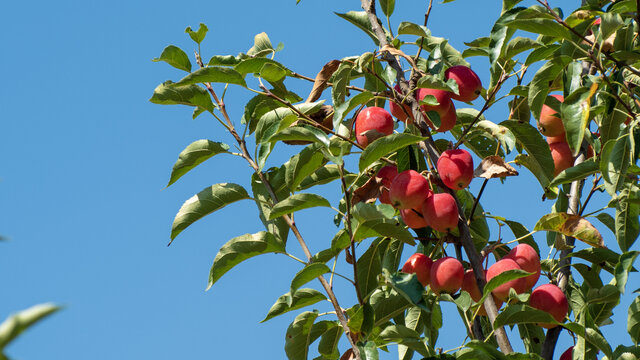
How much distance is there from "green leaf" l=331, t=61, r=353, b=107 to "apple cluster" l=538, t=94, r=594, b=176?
77cm

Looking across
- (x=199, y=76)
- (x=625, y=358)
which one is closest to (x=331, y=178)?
(x=199, y=76)

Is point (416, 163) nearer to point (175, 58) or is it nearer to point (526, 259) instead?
point (526, 259)

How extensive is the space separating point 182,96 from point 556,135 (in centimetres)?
140

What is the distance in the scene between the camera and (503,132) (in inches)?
85.6

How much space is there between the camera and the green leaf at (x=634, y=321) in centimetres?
225

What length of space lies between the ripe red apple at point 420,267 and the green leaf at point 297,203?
1.24ft

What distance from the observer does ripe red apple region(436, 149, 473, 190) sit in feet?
6.72

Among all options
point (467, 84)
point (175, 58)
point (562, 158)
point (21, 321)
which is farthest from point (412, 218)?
point (21, 321)

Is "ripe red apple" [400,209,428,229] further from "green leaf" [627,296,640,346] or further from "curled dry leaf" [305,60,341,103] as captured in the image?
"green leaf" [627,296,640,346]

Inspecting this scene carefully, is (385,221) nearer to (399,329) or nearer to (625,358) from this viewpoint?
(399,329)

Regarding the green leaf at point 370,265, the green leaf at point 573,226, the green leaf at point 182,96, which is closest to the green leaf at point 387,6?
the green leaf at point 182,96

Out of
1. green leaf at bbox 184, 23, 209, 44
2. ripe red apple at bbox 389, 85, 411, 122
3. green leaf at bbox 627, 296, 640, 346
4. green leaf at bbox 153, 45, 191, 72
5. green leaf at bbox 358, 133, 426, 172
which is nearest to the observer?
green leaf at bbox 358, 133, 426, 172

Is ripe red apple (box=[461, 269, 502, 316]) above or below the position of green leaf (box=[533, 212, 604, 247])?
below

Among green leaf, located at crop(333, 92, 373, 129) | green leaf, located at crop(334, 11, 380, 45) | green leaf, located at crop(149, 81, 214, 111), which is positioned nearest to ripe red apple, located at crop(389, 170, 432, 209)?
green leaf, located at crop(333, 92, 373, 129)
